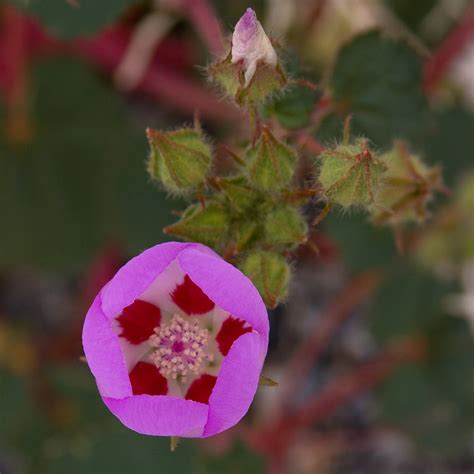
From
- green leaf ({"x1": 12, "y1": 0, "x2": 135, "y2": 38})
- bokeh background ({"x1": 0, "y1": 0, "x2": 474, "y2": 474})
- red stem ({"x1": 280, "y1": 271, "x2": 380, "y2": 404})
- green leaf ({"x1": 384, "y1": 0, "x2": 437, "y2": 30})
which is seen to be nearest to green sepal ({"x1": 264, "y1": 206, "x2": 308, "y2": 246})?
green leaf ({"x1": 12, "y1": 0, "x2": 135, "y2": 38})

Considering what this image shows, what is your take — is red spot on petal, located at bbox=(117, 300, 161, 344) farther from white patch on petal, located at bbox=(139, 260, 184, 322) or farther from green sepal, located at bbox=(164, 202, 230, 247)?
green sepal, located at bbox=(164, 202, 230, 247)

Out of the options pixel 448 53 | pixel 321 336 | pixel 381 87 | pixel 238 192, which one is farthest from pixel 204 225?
pixel 321 336

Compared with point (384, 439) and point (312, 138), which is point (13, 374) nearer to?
point (384, 439)

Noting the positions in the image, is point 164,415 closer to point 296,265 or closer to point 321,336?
point 296,265

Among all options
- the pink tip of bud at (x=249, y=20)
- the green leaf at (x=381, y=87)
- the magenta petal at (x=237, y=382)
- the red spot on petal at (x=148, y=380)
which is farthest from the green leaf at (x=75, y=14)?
the magenta petal at (x=237, y=382)

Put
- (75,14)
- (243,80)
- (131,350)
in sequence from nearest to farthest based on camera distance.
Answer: (243,80), (131,350), (75,14)

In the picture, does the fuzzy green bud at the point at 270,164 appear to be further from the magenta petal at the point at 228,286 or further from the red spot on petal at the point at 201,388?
the red spot on petal at the point at 201,388

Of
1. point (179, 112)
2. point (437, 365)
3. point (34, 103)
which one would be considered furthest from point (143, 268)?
point (179, 112)
